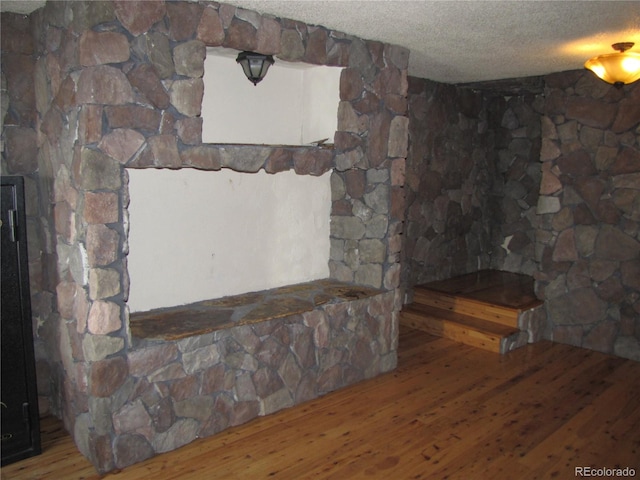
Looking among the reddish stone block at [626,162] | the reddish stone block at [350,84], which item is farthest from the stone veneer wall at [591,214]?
the reddish stone block at [350,84]

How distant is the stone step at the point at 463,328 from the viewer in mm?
4312

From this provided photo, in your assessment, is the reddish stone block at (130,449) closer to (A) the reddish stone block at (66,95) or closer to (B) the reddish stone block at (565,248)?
(A) the reddish stone block at (66,95)

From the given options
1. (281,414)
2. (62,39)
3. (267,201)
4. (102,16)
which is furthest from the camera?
(267,201)

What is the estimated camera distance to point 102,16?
7.57 ft

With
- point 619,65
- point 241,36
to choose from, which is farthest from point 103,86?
point 619,65

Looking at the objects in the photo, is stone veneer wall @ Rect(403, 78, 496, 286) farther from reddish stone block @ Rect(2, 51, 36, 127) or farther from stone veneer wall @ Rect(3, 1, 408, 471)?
reddish stone block @ Rect(2, 51, 36, 127)

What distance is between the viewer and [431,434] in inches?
116

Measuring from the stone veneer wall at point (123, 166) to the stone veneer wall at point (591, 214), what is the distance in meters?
2.29

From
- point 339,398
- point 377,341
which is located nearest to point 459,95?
point 377,341

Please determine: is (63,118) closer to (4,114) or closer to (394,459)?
(4,114)

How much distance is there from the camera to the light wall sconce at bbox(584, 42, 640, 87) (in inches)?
124

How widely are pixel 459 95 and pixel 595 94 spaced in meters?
1.45

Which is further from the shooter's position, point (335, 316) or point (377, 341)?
point (377, 341)

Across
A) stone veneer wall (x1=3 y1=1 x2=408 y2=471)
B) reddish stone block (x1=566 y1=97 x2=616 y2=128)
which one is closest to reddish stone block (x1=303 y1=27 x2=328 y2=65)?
stone veneer wall (x1=3 y1=1 x2=408 y2=471)
